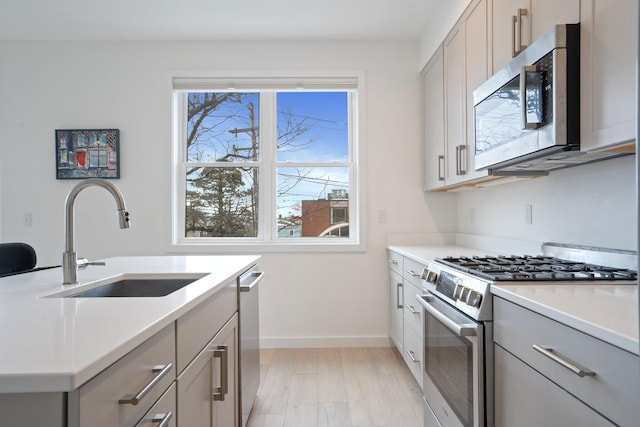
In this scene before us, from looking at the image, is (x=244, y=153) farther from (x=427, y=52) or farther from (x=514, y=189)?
(x=514, y=189)

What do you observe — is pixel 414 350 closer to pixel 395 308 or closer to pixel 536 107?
pixel 395 308

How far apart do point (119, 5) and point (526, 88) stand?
2794 millimetres

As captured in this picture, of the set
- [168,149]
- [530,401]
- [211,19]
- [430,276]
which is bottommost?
[530,401]

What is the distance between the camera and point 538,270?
5.01 ft

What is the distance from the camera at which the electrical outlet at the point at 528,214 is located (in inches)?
88.7

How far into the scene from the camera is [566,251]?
1864 millimetres

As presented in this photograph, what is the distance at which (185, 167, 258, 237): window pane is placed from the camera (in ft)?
11.8

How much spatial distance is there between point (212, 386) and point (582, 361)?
112 cm

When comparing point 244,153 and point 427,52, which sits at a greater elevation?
point 427,52

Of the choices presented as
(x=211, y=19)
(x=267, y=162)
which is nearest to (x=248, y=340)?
(x=267, y=162)

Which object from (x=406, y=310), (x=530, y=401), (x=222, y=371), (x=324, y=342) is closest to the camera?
(x=530, y=401)

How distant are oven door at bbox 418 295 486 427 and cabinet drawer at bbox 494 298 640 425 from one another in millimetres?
189

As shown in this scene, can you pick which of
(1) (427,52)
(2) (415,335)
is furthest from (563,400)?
(1) (427,52)

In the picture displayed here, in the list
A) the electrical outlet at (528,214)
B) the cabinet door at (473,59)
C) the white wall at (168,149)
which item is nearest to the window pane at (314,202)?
the white wall at (168,149)
